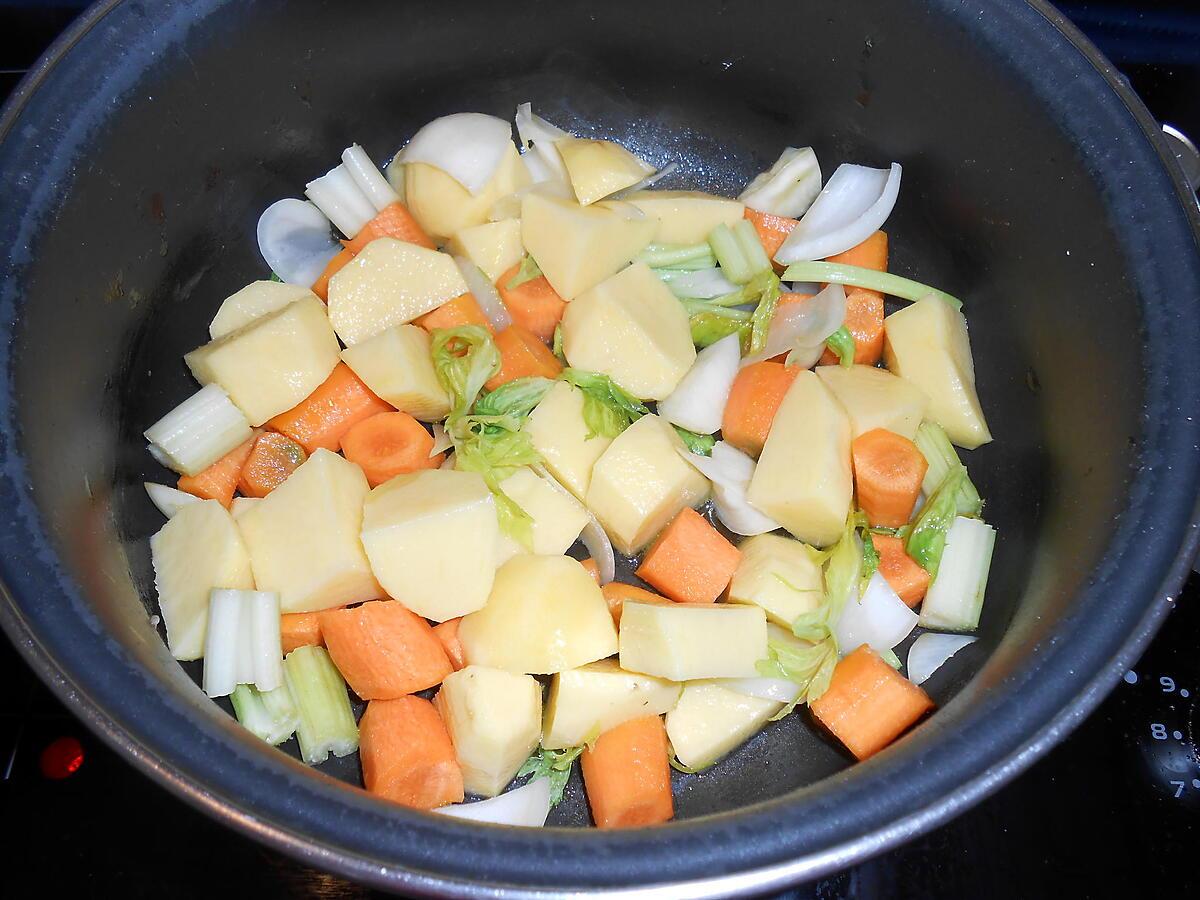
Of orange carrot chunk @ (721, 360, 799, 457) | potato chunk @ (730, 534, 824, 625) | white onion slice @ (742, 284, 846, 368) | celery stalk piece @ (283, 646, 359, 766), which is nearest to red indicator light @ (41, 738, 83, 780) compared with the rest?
celery stalk piece @ (283, 646, 359, 766)

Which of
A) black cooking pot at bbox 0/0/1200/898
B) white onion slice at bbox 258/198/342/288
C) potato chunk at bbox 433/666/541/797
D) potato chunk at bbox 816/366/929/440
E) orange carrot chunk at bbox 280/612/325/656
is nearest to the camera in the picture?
black cooking pot at bbox 0/0/1200/898

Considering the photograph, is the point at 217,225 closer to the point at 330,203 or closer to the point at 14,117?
the point at 330,203

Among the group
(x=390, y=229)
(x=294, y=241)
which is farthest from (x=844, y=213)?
(x=294, y=241)

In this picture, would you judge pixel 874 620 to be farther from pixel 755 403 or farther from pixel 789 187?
pixel 789 187

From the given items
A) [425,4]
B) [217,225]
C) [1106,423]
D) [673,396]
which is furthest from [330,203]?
[1106,423]

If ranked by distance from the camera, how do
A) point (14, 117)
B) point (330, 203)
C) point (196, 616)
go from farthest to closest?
point (330, 203)
point (196, 616)
point (14, 117)

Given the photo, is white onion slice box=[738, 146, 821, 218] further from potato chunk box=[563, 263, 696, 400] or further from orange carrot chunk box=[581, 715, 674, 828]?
orange carrot chunk box=[581, 715, 674, 828]
